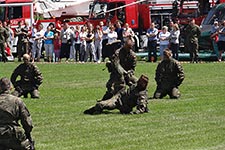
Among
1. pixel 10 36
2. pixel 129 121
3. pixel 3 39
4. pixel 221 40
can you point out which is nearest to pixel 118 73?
pixel 129 121

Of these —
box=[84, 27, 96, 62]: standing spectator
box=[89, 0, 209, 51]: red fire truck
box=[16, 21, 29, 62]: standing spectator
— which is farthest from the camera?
box=[89, 0, 209, 51]: red fire truck

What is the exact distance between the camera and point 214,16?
120 ft

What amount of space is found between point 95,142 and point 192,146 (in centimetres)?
166

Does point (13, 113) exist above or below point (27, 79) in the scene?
above

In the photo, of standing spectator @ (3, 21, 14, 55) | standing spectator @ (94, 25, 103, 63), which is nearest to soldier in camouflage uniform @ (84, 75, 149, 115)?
standing spectator @ (94, 25, 103, 63)

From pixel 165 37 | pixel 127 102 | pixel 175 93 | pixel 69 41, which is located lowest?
pixel 175 93

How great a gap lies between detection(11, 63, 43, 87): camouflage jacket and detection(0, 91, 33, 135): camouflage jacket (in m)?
9.43

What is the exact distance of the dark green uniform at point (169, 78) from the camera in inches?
821

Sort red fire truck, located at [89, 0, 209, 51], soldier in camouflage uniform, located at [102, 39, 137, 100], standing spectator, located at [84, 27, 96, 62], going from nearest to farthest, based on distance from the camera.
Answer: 1. soldier in camouflage uniform, located at [102, 39, 137, 100]
2. standing spectator, located at [84, 27, 96, 62]
3. red fire truck, located at [89, 0, 209, 51]

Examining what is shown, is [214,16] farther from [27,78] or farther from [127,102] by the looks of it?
[127,102]

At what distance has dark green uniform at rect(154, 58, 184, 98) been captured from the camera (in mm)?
20859

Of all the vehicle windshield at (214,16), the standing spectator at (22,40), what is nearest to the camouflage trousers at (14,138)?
the standing spectator at (22,40)

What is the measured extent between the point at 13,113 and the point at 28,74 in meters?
9.69

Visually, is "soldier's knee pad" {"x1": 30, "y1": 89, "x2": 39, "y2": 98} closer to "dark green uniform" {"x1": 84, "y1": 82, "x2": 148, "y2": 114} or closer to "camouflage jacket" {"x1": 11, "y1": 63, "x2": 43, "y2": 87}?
"camouflage jacket" {"x1": 11, "y1": 63, "x2": 43, "y2": 87}
